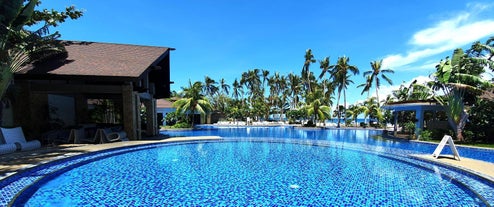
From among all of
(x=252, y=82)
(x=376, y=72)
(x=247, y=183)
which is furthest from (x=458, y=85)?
(x=252, y=82)

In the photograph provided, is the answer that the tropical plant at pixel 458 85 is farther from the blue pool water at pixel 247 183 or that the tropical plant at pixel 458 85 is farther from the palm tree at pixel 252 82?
the palm tree at pixel 252 82

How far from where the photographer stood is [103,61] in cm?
1418

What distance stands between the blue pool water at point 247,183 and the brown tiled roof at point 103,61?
16.3 feet

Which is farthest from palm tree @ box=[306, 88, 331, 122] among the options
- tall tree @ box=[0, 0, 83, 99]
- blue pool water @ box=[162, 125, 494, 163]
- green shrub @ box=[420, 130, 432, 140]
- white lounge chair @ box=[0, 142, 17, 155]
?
white lounge chair @ box=[0, 142, 17, 155]

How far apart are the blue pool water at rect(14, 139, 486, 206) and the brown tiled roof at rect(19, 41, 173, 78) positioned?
4.96 meters

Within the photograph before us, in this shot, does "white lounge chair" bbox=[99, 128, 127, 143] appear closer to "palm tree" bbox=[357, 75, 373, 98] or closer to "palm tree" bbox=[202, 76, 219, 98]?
"palm tree" bbox=[357, 75, 373, 98]

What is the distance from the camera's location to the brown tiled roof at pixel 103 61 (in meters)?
12.3

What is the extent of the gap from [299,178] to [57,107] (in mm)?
16411

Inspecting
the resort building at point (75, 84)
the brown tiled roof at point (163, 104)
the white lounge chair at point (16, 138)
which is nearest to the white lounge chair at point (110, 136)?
the resort building at point (75, 84)

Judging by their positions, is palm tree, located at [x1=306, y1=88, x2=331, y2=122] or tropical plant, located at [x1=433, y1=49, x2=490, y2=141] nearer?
tropical plant, located at [x1=433, y1=49, x2=490, y2=141]

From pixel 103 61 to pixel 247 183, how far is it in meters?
12.3

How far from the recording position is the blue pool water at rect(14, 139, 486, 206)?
5.68 metres

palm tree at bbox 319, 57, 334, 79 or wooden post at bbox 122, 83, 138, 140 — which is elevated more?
palm tree at bbox 319, 57, 334, 79

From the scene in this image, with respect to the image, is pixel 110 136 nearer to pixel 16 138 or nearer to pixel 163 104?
pixel 16 138
